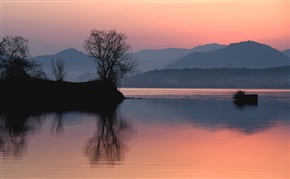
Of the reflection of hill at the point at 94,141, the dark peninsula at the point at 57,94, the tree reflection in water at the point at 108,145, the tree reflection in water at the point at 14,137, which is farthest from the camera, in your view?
the dark peninsula at the point at 57,94

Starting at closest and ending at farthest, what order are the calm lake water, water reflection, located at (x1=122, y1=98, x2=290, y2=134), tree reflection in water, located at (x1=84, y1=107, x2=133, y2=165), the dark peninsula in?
the calm lake water
tree reflection in water, located at (x1=84, y1=107, x2=133, y2=165)
water reflection, located at (x1=122, y1=98, x2=290, y2=134)
the dark peninsula

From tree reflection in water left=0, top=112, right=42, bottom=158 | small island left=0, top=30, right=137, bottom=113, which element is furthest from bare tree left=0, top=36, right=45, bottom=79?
tree reflection in water left=0, top=112, right=42, bottom=158

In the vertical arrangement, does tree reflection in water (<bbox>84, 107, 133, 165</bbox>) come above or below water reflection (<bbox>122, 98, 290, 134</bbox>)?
above

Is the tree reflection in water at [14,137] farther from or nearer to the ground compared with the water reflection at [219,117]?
farther from the ground

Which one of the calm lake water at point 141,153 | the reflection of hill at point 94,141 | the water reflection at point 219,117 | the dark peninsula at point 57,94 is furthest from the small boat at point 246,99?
the calm lake water at point 141,153

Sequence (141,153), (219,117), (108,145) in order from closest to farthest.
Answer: (141,153)
(108,145)
(219,117)

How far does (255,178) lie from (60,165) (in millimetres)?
7808

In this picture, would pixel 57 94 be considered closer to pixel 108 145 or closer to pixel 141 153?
pixel 108 145

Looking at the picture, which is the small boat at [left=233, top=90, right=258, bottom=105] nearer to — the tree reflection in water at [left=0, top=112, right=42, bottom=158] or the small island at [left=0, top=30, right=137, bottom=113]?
the small island at [left=0, top=30, right=137, bottom=113]

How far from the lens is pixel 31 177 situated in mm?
16188

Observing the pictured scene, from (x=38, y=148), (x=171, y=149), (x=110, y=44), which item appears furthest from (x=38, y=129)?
(x=110, y=44)

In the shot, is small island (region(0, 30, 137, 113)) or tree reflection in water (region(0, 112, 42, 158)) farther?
small island (region(0, 30, 137, 113))

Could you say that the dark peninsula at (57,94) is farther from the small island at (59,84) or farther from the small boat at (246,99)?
the small boat at (246,99)

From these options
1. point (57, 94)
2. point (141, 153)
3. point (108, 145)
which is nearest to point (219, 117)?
point (108, 145)
